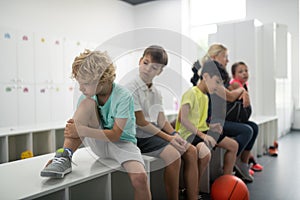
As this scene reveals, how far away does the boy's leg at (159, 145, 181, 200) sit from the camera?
1611mm

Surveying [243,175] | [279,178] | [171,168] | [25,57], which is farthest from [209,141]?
[25,57]

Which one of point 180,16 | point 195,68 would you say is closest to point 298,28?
point 180,16

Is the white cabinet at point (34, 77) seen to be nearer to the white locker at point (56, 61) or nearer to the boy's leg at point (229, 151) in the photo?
the white locker at point (56, 61)

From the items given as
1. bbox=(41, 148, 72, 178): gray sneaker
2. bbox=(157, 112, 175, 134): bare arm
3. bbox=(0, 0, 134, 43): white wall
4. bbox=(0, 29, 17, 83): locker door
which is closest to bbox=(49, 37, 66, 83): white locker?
bbox=(0, 0, 134, 43): white wall

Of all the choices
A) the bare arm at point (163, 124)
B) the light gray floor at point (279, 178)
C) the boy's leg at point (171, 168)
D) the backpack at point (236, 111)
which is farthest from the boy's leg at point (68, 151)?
the backpack at point (236, 111)

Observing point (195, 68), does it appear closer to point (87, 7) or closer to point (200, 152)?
point (200, 152)

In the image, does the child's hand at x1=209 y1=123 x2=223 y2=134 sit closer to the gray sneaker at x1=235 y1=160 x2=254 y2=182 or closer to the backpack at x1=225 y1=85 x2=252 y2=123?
the backpack at x1=225 y1=85 x2=252 y2=123

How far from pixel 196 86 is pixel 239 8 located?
4.13 metres

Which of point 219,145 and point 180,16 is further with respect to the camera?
point 180,16

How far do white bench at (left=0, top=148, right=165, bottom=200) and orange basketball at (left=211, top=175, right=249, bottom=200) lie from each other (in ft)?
1.32

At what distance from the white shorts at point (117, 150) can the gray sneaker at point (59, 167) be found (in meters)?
0.22

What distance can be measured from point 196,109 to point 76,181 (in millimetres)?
1029

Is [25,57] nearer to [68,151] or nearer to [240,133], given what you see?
[68,151]

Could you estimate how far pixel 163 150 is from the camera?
5.32 feet
